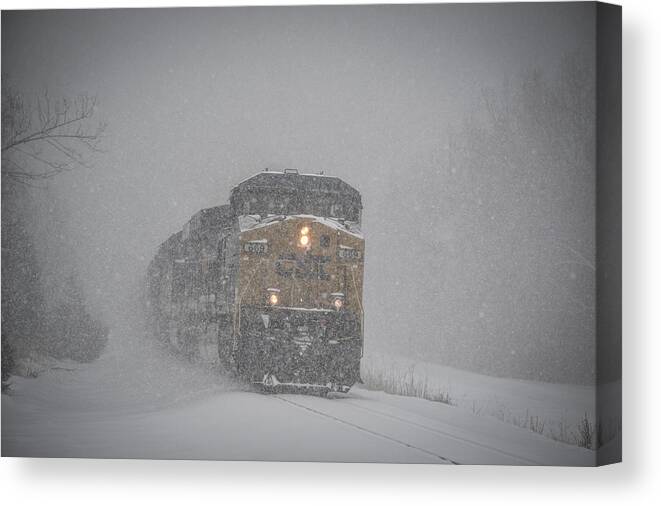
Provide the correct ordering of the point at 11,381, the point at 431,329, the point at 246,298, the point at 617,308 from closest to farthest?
the point at 617,308 → the point at 11,381 → the point at 246,298 → the point at 431,329

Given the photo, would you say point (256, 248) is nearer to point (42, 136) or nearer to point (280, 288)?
point (280, 288)

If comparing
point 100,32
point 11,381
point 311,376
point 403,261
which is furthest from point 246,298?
point 100,32

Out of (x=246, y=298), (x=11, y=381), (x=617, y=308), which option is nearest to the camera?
(x=617, y=308)

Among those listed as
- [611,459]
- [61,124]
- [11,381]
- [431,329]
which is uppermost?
[61,124]

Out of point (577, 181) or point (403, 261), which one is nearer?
point (577, 181)

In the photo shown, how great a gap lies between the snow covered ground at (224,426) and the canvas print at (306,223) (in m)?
0.03

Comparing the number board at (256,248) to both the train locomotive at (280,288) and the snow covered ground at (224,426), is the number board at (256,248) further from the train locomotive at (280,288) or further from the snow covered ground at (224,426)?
the snow covered ground at (224,426)

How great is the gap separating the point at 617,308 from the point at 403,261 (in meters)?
3.03

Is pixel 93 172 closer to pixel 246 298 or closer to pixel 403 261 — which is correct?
pixel 246 298

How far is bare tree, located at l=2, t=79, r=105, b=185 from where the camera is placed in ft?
30.5

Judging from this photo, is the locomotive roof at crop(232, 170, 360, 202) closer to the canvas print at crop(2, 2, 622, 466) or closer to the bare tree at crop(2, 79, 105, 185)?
the canvas print at crop(2, 2, 622, 466)

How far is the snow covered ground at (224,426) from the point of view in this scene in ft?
28.1

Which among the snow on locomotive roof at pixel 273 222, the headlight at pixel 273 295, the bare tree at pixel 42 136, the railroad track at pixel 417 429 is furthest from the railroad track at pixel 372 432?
the bare tree at pixel 42 136

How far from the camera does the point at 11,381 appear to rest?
906 cm
